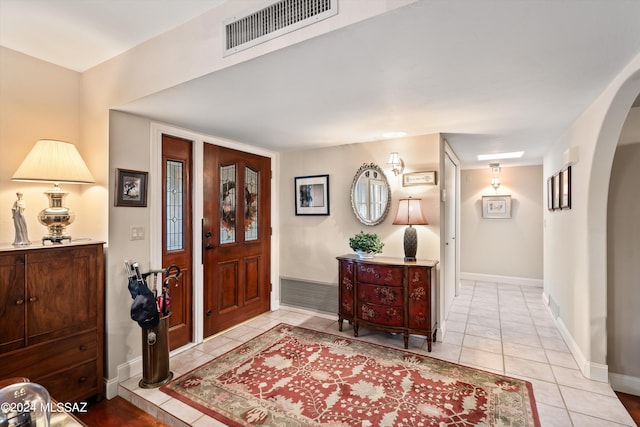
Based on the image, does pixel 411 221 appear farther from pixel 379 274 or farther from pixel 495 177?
pixel 495 177

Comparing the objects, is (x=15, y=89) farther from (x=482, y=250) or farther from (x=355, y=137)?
(x=482, y=250)

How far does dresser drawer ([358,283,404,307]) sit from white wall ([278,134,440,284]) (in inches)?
20.4

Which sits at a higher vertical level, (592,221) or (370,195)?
(370,195)

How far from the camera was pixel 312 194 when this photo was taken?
13.1 feet

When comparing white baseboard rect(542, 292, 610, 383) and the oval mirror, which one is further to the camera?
the oval mirror

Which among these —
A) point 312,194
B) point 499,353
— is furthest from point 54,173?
point 499,353

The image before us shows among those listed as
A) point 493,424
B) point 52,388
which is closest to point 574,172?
point 493,424

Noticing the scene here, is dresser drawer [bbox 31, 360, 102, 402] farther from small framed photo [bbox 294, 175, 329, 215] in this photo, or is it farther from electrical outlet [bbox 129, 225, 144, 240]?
small framed photo [bbox 294, 175, 329, 215]

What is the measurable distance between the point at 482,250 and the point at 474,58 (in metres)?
5.17

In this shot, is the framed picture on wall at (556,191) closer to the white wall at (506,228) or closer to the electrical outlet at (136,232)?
the white wall at (506,228)

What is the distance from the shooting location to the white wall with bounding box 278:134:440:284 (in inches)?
128

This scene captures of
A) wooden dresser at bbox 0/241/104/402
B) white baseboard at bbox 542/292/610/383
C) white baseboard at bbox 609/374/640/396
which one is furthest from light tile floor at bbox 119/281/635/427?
wooden dresser at bbox 0/241/104/402

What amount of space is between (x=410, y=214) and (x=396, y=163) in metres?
0.57

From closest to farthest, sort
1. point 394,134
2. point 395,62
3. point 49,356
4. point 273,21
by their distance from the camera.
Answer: point 273,21, point 395,62, point 49,356, point 394,134
